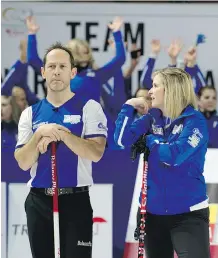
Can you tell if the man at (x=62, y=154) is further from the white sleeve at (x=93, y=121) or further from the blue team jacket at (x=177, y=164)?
the blue team jacket at (x=177, y=164)

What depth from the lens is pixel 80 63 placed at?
18.5 feet

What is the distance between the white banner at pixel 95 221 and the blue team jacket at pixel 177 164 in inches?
78.3

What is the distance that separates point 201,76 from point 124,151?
99 cm

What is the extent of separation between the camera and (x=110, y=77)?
19.0 feet

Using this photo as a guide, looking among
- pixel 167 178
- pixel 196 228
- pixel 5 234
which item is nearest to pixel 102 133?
pixel 167 178

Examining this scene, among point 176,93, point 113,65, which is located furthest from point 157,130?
point 113,65

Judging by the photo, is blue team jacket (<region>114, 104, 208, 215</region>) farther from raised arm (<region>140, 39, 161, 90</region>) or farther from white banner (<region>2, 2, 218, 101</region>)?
white banner (<region>2, 2, 218, 101</region>)

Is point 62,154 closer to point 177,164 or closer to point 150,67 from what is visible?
point 177,164

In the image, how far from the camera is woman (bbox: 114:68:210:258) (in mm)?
3240

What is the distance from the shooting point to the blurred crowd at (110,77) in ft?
18.5

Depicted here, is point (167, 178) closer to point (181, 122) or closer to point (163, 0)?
point (181, 122)

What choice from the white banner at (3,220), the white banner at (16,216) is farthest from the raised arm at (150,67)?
the white banner at (3,220)

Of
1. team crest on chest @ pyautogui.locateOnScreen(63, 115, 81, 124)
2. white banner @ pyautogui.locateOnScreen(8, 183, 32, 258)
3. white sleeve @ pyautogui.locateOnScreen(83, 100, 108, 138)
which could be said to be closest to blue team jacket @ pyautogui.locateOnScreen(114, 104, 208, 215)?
white sleeve @ pyautogui.locateOnScreen(83, 100, 108, 138)

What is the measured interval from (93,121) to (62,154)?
0.24 meters
